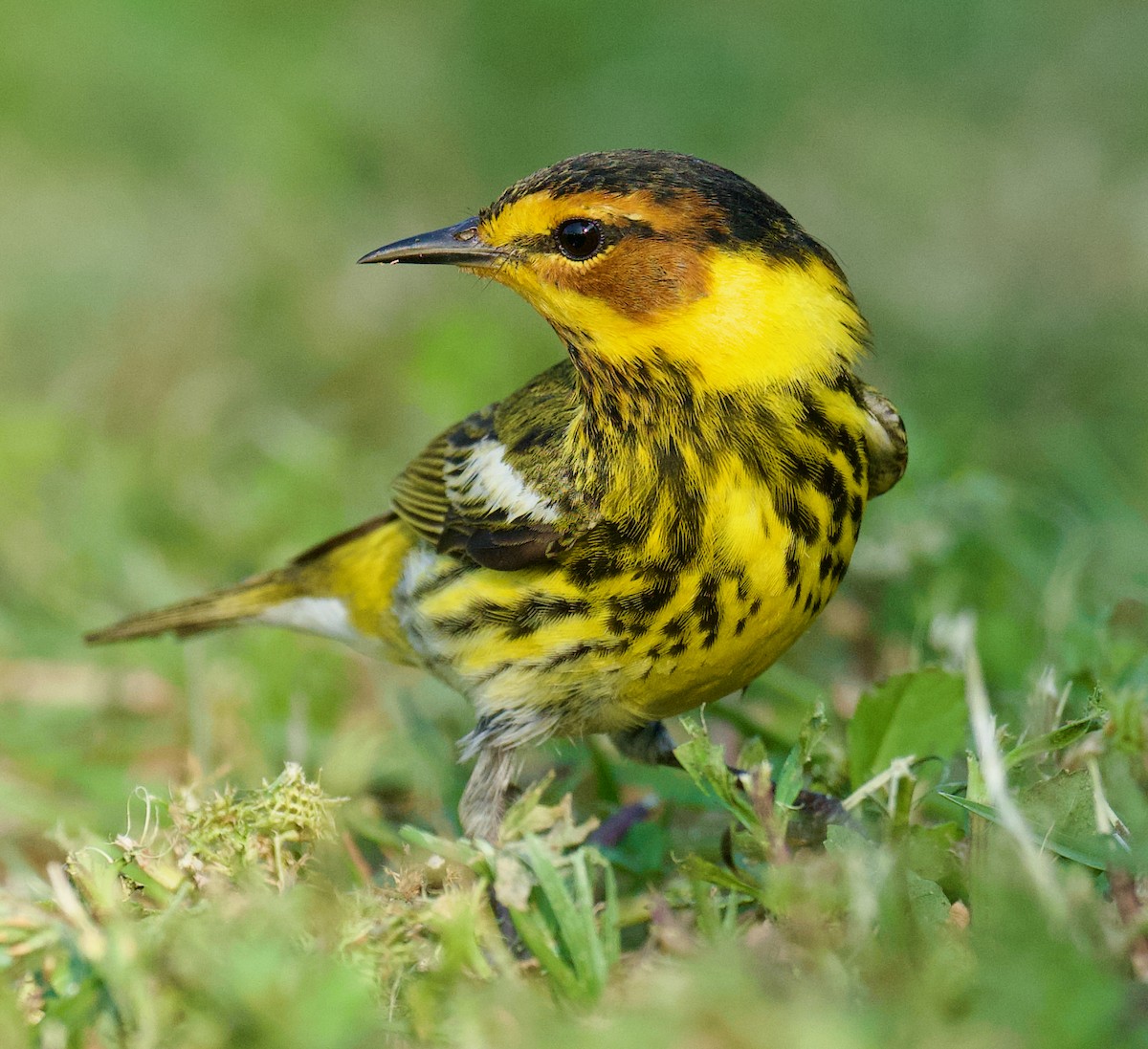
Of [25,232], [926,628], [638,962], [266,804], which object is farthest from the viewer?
[25,232]

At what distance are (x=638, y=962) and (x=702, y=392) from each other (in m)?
1.30

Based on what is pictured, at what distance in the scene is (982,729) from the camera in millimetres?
2824

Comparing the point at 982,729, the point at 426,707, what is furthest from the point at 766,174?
the point at 982,729

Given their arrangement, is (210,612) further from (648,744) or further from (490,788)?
(648,744)

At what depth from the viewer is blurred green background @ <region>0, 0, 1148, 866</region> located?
466 cm

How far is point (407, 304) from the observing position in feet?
25.6

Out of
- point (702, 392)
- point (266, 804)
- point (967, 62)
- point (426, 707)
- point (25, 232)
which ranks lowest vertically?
point (426, 707)

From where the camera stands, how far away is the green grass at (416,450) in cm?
249

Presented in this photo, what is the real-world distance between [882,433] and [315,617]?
1.93 metres

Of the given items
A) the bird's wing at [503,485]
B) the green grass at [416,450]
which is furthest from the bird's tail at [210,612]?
the bird's wing at [503,485]

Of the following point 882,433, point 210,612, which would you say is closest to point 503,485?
point 882,433

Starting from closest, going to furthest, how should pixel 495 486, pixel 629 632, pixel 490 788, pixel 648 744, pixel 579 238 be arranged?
pixel 629 632, pixel 579 238, pixel 490 788, pixel 495 486, pixel 648 744

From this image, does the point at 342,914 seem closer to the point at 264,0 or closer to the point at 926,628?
the point at 926,628

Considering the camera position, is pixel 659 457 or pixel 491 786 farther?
pixel 491 786
